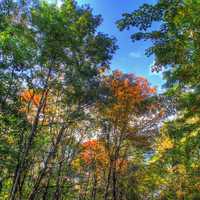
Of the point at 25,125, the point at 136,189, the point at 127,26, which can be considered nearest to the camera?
the point at 127,26

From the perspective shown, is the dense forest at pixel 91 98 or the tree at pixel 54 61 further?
the tree at pixel 54 61

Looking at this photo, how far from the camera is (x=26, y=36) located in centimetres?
1410

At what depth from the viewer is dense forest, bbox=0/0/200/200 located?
31.1ft

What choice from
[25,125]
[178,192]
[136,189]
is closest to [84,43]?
[25,125]

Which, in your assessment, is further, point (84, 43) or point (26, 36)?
point (84, 43)

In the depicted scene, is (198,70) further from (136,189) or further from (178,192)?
(136,189)

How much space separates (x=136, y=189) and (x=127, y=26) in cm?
2560

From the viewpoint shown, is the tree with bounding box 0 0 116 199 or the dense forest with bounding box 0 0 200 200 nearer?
the dense forest with bounding box 0 0 200 200

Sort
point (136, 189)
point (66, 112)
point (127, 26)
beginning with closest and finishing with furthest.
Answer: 1. point (127, 26)
2. point (66, 112)
3. point (136, 189)

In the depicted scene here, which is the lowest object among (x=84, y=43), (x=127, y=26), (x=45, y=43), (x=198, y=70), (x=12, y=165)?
(x=12, y=165)

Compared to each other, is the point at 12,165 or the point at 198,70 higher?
the point at 198,70

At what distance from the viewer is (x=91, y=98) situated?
16656mm

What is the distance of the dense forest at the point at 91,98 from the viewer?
→ 948 centimetres

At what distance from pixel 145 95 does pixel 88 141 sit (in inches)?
280
